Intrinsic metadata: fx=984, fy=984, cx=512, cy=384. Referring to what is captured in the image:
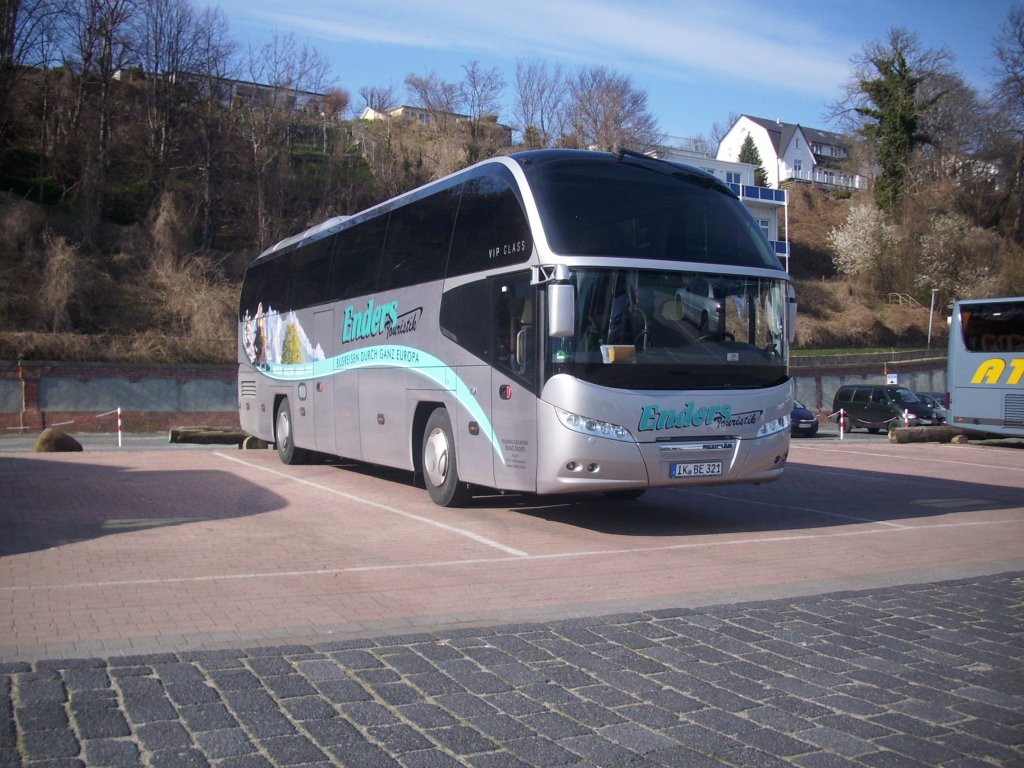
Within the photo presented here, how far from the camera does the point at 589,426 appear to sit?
10.1m

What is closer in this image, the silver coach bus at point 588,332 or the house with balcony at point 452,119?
the silver coach bus at point 588,332

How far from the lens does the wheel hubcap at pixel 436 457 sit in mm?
12539

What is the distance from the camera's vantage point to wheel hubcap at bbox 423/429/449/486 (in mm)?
12539

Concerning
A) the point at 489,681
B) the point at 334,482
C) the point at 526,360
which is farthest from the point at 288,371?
the point at 489,681

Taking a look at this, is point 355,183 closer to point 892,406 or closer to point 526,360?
point 892,406

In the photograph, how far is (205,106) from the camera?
50.7 meters

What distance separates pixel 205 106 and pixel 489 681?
50523 millimetres

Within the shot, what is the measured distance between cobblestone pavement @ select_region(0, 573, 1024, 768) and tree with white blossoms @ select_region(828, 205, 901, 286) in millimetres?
66363

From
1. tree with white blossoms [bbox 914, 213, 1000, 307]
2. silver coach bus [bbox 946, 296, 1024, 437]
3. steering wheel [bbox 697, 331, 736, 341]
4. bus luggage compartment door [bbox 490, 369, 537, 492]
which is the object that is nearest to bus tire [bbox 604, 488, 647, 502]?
bus luggage compartment door [bbox 490, 369, 537, 492]

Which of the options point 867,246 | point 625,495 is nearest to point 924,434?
point 625,495

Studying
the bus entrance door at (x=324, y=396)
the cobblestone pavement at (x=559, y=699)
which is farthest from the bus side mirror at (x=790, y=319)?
the bus entrance door at (x=324, y=396)

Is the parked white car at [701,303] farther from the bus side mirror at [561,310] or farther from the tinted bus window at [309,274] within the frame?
the tinted bus window at [309,274]

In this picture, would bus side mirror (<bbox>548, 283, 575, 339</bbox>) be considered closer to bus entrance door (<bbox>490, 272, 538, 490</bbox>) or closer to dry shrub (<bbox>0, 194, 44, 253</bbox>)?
bus entrance door (<bbox>490, 272, 538, 490</bbox>)

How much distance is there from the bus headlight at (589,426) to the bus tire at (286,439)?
9085mm
